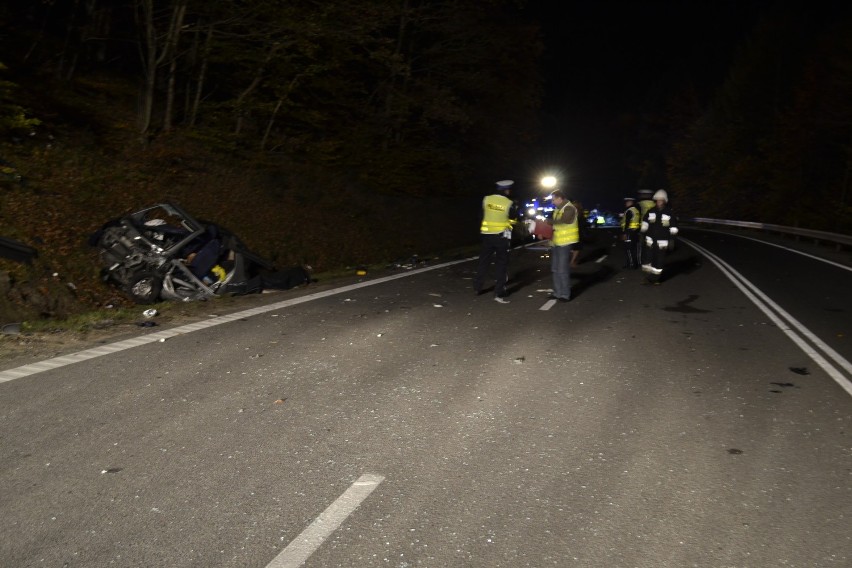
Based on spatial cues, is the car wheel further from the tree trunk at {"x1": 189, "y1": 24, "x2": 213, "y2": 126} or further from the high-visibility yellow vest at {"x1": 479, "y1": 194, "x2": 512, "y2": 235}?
the tree trunk at {"x1": 189, "y1": 24, "x2": 213, "y2": 126}

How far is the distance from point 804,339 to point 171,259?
9096mm

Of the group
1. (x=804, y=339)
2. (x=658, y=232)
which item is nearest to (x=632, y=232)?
(x=658, y=232)

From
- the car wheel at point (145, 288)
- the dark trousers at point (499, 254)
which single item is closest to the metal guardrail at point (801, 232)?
the dark trousers at point (499, 254)

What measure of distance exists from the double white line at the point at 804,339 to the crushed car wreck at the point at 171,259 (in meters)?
8.20

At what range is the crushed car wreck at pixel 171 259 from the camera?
11.3 metres

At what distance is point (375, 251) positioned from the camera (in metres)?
21.8

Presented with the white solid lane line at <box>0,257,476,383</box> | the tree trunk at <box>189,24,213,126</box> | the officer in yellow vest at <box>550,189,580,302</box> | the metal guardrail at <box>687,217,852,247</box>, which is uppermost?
the tree trunk at <box>189,24,213,126</box>

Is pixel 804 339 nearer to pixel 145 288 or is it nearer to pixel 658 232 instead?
pixel 658 232

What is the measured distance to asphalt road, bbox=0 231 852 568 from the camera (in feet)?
13.1

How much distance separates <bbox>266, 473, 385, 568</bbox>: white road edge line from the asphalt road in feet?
0.05

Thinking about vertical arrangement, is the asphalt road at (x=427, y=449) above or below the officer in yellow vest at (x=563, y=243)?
below

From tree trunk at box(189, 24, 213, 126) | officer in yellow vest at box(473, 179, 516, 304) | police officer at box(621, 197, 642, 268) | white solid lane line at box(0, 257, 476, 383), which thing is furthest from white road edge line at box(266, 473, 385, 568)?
tree trunk at box(189, 24, 213, 126)

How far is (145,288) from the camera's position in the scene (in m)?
11.3

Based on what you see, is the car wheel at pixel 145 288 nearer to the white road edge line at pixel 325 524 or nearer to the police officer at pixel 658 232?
the white road edge line at pixel 325 524
